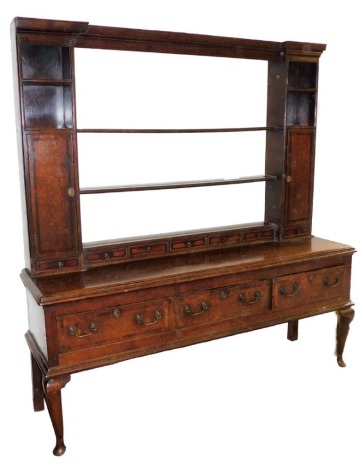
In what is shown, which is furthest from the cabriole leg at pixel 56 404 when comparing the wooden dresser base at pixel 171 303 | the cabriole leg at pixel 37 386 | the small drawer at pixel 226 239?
the small drawer at pixel 226 239

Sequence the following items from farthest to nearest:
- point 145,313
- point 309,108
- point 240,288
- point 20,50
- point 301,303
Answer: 1. point 309,108
2. point 301,303
3. point 240,288
4. point 145,313
5. point 20,50

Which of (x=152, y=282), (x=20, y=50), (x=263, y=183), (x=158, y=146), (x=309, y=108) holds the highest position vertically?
(x=20, y=50)

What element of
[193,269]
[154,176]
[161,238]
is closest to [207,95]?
[154,176]

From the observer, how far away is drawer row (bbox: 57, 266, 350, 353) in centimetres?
247

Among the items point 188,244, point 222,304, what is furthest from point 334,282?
point 188,244

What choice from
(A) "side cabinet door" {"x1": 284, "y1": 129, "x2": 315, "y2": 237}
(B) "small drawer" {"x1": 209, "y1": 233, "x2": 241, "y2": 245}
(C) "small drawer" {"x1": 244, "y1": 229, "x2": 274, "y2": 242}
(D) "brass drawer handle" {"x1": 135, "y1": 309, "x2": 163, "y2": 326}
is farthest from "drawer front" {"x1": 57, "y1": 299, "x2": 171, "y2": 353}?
(A) "side cabinet door" {"x1": 284, "y1": 129, "x2": 315, "y2": 237}

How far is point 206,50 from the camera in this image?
297 cm

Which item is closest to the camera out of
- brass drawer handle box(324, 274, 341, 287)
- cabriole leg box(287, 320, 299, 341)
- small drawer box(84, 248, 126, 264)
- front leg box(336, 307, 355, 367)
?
small drawer box(84, 248, 126, 264)

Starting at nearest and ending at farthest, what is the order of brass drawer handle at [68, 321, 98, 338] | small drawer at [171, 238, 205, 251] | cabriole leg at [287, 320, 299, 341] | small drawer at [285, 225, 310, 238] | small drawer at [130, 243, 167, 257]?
brass drawer handle at [68, 321, 98, 338]
small drawer at [130, 243, 167, 257]
small drawer at [171, 238, 205, 251]
small drawer at [285, 225, 310, 238]
cabriole leg at [287, 320, 299, 341]

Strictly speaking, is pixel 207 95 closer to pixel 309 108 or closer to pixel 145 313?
pixel 309 108

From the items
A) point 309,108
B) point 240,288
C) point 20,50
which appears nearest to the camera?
point 20,50

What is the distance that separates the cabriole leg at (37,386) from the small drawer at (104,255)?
0.64m

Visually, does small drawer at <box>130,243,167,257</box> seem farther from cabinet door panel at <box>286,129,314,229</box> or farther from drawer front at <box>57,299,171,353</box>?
cabinet door panel at <box>286,129,314,229</box>

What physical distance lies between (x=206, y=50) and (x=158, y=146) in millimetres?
627
